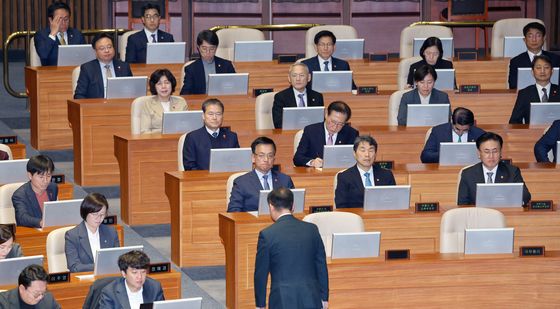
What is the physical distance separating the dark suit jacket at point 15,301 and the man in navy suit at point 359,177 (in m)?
2.32

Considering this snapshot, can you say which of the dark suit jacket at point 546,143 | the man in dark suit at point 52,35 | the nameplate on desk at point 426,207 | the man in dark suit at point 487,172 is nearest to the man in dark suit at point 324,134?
the man in dark suit at point 487,172

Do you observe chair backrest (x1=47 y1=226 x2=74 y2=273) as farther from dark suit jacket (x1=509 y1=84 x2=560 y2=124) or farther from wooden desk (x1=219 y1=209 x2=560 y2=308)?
dark suit jacket (x1=509 y1=84 x2=560 y2=124)

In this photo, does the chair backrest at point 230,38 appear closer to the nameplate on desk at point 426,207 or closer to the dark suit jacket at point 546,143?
the dark suit jacket at point 546,143

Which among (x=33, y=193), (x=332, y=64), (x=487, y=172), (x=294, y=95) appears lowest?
(x=33, y=193)

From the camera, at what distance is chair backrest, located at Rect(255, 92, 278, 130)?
10.5 metres

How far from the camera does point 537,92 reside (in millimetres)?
10805

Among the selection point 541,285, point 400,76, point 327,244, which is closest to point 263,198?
point 327,244

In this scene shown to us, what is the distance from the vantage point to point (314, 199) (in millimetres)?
9289

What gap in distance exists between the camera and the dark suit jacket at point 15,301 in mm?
6844

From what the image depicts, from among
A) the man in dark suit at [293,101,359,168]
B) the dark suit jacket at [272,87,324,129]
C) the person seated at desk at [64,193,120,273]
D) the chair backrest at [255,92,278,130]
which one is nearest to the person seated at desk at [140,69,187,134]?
the chair backrest at [255,92,278,130]

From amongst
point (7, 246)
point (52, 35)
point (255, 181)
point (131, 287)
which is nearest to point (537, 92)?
point (255, 181)

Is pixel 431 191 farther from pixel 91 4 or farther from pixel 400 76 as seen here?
pixel 91 4

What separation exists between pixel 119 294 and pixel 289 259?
89 centimetres

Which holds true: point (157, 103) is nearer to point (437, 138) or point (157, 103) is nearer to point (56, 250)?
point (437, 138)
